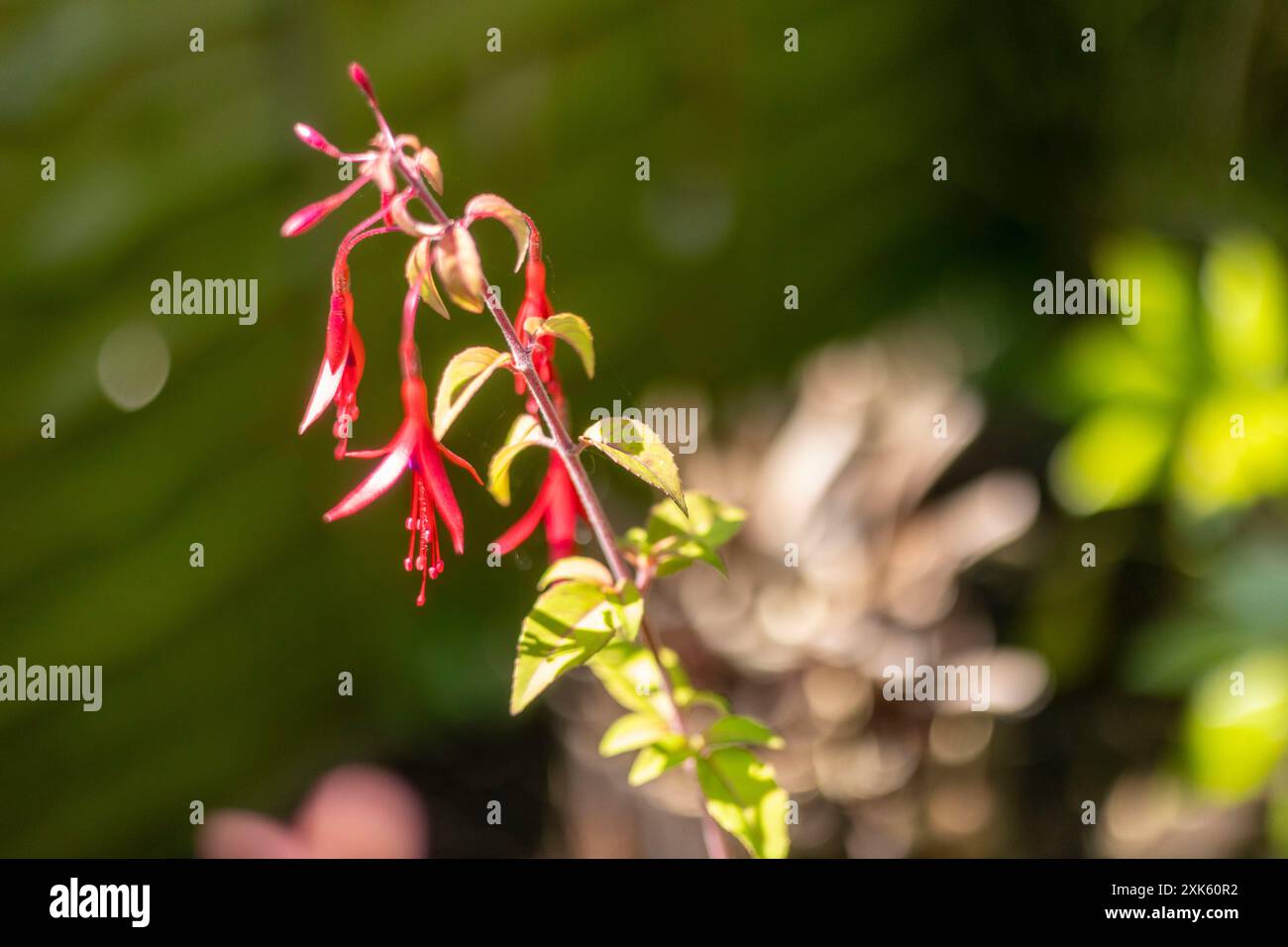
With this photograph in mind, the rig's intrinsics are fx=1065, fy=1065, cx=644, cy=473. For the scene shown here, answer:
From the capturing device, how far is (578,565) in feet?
1.80

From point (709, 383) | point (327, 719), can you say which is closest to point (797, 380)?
point (709, 383)

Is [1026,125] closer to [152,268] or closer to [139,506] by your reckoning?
[152,268]

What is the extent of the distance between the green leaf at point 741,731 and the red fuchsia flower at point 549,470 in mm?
130

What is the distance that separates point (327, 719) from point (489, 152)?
83cm

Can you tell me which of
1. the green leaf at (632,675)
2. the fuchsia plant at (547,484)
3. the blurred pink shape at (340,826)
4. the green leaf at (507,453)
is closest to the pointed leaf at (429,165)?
the fuchsia plant at (547,484)

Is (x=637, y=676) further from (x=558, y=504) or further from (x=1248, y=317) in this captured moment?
(x=1248, y=317)

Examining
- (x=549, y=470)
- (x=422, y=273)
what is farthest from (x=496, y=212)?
(x=549, y=470)

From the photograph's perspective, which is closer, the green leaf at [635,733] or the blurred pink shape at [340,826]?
the green leaf at [635,733]

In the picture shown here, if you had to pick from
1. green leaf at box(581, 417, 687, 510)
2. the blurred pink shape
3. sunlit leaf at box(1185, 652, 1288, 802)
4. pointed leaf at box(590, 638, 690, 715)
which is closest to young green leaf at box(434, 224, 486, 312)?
green leaf at box(581, 417, 687, 510)

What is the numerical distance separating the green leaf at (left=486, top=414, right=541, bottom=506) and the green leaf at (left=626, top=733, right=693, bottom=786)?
166mm

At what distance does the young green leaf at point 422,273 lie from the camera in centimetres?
44

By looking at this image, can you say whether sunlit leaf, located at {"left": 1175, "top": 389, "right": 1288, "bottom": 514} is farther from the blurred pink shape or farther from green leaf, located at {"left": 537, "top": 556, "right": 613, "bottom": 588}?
the blurred pink shape

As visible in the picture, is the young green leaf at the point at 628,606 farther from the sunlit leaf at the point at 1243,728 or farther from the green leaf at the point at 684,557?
the sunlit leaf at the point at 1243,728

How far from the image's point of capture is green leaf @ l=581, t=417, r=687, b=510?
0.47 metres
